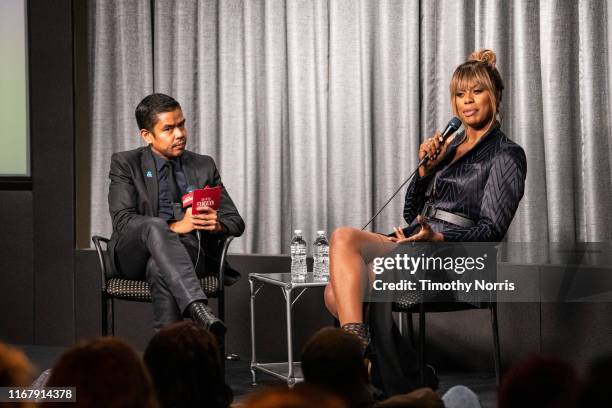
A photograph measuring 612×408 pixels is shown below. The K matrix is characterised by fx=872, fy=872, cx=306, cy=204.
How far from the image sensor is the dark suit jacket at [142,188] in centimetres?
364

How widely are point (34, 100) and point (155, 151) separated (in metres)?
1.33

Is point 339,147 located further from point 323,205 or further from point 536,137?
point 536,137

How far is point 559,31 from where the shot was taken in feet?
12.1

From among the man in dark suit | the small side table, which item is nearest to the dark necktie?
the man in dark suit

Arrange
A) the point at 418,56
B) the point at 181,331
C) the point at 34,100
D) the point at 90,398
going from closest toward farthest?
the point at 90,398 < the point at 181,331 < the point at 418,56 < the point at 34,100

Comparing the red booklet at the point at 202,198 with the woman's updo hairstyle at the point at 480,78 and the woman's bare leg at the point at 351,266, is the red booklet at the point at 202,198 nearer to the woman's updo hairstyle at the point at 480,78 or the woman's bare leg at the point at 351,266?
the woman's bare leg at the point at 351,266

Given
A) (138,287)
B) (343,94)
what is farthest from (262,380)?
(343,94)

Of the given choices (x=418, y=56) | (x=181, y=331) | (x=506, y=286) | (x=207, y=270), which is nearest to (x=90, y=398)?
(x=181, y=331)

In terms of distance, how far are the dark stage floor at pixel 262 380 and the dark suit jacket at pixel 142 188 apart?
47 centimetres

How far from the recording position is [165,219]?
372cm

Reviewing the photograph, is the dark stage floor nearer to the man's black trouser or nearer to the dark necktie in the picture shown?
the man's black trouser

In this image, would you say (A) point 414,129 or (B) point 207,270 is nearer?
(B) point 207,270

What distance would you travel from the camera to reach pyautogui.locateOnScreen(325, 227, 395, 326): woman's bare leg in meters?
2.97

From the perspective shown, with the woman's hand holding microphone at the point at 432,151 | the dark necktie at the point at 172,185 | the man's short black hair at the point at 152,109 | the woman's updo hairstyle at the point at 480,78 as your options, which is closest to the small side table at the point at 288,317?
the dark necktie at the point at 172,185
